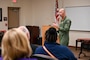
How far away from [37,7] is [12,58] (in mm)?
9512

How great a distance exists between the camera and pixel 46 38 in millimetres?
2701

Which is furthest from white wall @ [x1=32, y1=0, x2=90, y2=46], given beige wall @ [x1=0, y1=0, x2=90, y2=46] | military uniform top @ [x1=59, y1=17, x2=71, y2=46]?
military uniform top @ [x1=59, y1=17, x2=71, y2=46]

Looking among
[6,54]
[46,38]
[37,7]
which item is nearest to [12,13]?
[37,7]

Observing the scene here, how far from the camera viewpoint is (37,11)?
11.0 m

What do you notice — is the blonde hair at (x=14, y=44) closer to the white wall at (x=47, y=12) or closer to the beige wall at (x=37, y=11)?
the white wall at (x=47, y=12)

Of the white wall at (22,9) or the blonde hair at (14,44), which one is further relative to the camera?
the white wall at (22,9)

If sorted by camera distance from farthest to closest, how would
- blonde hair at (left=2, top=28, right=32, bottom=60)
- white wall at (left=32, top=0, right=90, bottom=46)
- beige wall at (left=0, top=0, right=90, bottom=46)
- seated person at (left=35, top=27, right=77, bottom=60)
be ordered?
beige wall at (left=0, top=0, right=90, bottom=46) → white wall at (left=32, top=0, right=90, bottom=46) → seated person at (left=35, top=27, right=77, bottom=60) → blonde hair at (left=2, top=28, right=32, bottom=60)

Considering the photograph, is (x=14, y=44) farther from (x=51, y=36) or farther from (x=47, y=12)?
(x=47, y=12)

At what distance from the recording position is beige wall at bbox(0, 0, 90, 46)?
31.3ft

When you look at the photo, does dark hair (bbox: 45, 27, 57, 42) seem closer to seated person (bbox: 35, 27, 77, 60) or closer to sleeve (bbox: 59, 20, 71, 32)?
seated person (bbox: 35, 27, 77, 60)

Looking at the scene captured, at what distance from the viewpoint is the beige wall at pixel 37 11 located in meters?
9.55

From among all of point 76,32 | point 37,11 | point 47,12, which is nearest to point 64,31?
point 76,32

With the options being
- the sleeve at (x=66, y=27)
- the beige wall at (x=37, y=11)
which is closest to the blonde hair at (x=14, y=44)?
the sleeve at (x=66, y=27)

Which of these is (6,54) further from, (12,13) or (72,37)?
(12,13)
